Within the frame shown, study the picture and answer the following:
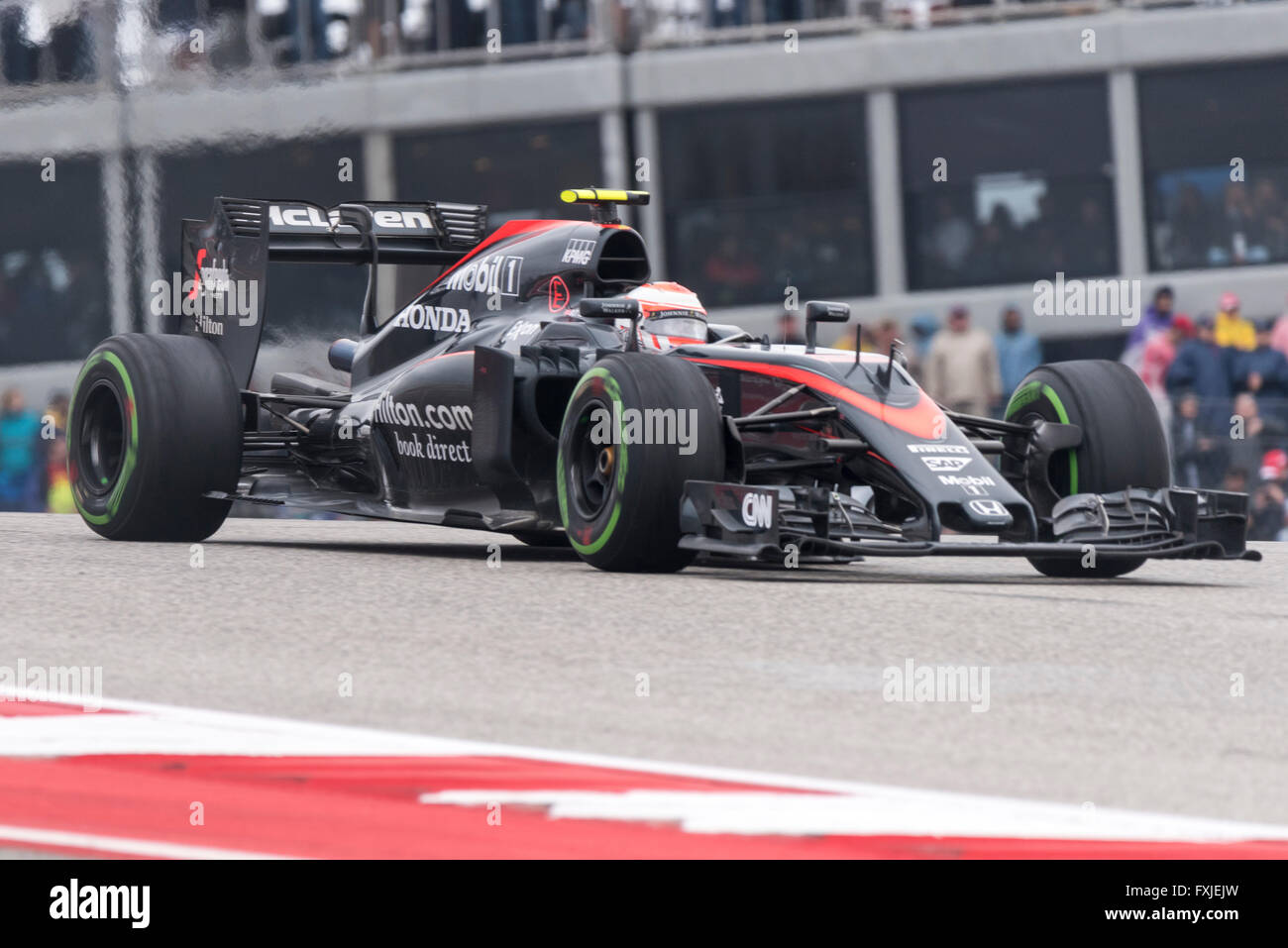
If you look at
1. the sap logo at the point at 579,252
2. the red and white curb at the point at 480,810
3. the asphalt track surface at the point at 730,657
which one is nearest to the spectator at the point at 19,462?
the asphalt track surface at the point at 730,657

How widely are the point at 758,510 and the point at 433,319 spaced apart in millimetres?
2912

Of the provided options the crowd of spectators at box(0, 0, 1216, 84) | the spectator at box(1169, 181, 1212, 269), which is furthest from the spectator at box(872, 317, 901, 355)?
the crowd of spectators at box(0, 0, 1216, 84)

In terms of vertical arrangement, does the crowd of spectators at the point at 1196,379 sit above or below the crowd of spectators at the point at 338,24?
below

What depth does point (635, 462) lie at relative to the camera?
761cm

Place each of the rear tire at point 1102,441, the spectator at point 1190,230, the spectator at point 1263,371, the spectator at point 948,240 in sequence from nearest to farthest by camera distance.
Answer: the rear tire at point 1102,441 < the spectator at point 1263,371 < the spectator at point 1190,230 < the spectator at point 948,240

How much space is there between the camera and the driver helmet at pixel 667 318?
351 inches

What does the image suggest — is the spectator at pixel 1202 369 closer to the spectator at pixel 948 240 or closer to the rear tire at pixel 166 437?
the spectator at pixel 948 240

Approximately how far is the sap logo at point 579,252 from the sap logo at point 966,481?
220 cm

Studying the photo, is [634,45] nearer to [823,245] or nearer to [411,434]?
[823,245]

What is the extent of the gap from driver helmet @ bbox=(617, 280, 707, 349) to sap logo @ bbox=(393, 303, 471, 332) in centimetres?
90

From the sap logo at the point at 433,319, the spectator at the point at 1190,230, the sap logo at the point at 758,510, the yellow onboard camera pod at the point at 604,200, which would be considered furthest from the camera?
the spectator at the point at 1190,230

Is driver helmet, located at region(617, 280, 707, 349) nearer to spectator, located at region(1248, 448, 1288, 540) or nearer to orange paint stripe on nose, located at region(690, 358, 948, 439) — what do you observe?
orange paint stripe on nose, located at region(690, 358, 948, 439)

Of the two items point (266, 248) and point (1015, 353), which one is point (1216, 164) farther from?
point (266, 248)

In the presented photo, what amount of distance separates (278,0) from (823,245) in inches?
200
